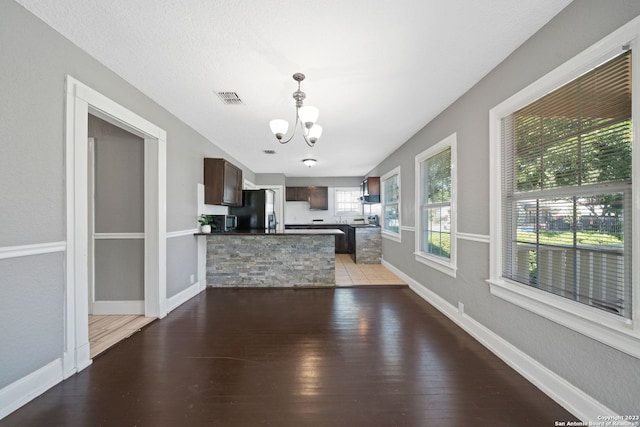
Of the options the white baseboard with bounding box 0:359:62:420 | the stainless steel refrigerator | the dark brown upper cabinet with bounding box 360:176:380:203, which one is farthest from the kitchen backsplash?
the white baseboard with bounding box 0:359:62:420

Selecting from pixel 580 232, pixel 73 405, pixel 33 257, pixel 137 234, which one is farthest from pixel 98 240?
pixel 580 232

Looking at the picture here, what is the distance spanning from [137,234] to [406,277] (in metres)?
4.18

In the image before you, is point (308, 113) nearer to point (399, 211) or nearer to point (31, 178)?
point (31, 178)

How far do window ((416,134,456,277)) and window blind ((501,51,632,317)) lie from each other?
2.69ft

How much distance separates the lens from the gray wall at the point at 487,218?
1.36m

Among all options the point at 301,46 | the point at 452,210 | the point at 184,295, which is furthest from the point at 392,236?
the point at 301,46

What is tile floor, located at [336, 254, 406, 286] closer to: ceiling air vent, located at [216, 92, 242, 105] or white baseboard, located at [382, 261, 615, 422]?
white baseboard, located at [382, 261, 615, 422]

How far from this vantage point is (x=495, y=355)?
2.17 metres

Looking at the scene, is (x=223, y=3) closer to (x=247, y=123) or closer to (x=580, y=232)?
(x=247, y=123)

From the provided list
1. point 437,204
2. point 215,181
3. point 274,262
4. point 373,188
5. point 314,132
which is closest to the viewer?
point 314,132

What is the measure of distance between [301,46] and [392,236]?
4207 mm

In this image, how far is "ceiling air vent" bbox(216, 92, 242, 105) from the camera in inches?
106

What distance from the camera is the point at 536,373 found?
1794mm

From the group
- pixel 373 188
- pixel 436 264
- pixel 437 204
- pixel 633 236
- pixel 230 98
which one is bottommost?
pixel 436 264
